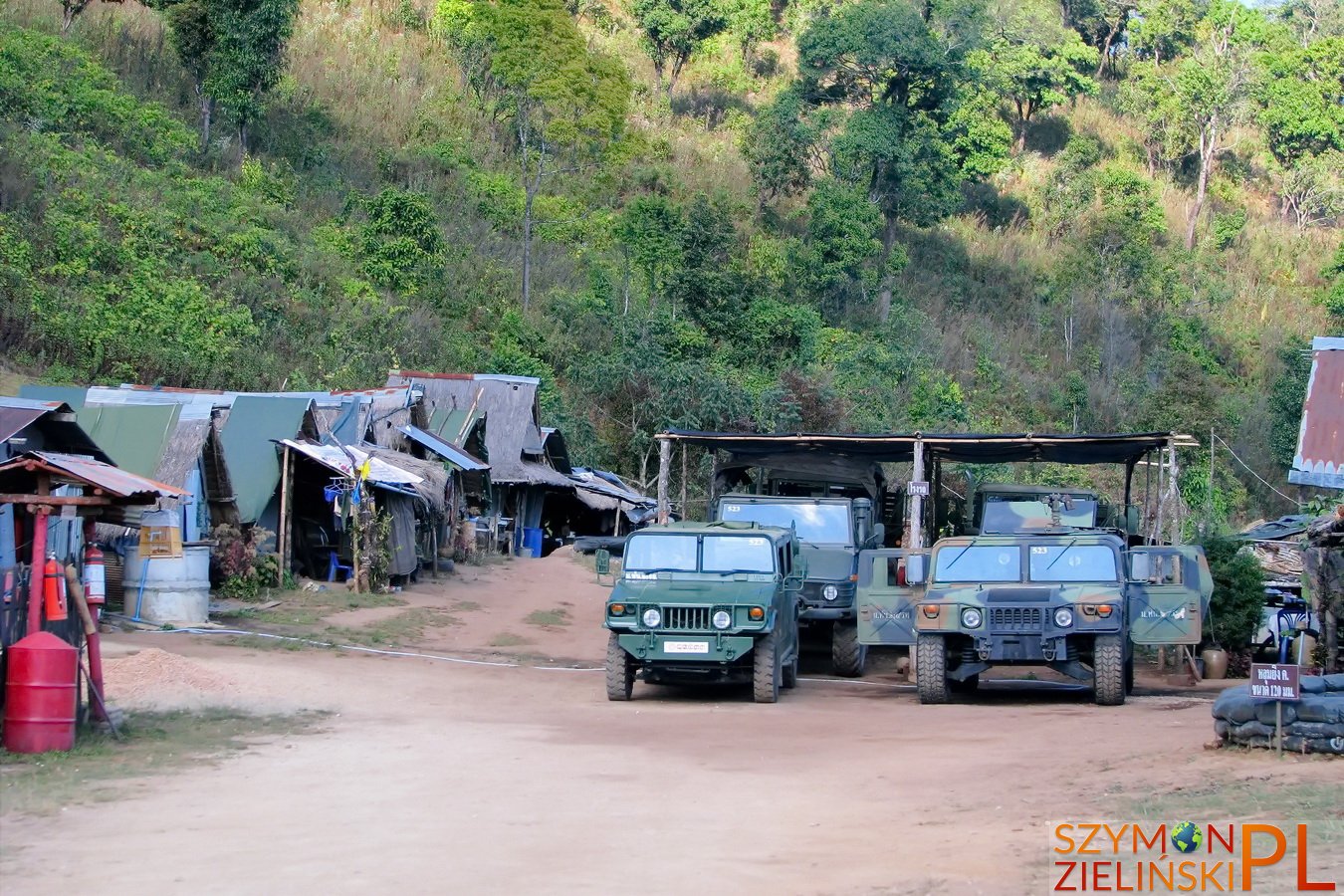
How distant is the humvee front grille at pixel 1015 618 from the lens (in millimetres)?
15008

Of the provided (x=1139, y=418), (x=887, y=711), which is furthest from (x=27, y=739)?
(x=1139, y=418)

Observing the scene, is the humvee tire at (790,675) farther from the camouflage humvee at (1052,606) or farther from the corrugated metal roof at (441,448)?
the corrugated metal roof at (441,448)

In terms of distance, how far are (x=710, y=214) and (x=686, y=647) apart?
1197 inches

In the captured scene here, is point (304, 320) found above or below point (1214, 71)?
below

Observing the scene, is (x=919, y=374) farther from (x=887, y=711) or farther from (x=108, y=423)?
A: (x=887, y=711)

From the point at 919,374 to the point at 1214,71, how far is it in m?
21.4

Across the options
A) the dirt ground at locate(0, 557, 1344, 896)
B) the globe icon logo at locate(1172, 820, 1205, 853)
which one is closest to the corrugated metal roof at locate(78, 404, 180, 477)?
the dirt ground at locate(0, 557, 1344, 896)

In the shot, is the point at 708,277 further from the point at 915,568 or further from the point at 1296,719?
the point at 1296,719

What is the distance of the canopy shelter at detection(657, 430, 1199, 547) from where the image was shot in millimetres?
20344

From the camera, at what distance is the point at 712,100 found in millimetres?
63938

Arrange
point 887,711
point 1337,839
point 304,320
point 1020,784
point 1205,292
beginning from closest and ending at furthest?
point 1337,839
point 1020,784
point 887,711
point 304,320
point 1205,292

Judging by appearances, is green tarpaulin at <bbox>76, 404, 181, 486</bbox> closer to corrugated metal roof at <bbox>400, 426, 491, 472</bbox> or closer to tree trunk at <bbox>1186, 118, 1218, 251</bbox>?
corrugated metal roof at <bbox>400, 426, 491, 472</bbox>

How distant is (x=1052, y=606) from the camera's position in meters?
15.0

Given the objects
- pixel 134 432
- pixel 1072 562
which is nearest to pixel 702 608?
pixel 1072 562
